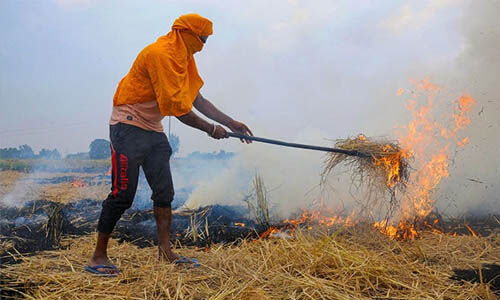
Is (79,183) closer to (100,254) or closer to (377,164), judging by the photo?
(100,254)

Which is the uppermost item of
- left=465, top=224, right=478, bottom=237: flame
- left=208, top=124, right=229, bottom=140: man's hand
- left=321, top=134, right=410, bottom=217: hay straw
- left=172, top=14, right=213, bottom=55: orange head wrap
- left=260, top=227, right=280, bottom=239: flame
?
left=172, top=14, right=213, bottom=55: orange head wrap

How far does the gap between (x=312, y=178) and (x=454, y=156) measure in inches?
Answer: 89.7

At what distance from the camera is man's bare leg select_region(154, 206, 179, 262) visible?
3387 millimetres

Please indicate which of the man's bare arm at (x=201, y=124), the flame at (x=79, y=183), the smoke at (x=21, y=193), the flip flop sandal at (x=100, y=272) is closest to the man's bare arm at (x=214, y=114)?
the man's bare arm at (x=201, y=124)

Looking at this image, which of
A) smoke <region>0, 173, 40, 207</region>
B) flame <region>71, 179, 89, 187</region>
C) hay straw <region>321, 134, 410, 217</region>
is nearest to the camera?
hay straw <region>321, 134, 410, 217</region>

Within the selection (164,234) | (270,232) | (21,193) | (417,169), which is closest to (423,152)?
(417,169)

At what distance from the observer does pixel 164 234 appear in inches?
134

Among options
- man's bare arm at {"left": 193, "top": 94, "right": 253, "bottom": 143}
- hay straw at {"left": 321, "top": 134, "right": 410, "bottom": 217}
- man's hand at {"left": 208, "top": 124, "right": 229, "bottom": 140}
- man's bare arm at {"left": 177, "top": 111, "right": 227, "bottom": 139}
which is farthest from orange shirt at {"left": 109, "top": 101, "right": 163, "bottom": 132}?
hay straw at {"left": 321, "top": 134, "right": 410, "bottom": 217}

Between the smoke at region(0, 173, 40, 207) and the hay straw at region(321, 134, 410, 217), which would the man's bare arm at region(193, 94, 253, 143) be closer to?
the hay straw at region(321, 134, 410, 217)

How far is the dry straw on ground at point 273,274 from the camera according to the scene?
2578mm

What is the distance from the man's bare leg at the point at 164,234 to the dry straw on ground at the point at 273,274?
0.13 meters

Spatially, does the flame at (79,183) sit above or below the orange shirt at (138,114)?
below

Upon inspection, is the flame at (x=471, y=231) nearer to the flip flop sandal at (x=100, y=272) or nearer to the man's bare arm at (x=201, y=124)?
the man's bare arm at (x=201, y=124)

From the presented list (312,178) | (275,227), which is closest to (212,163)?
(312,178)
